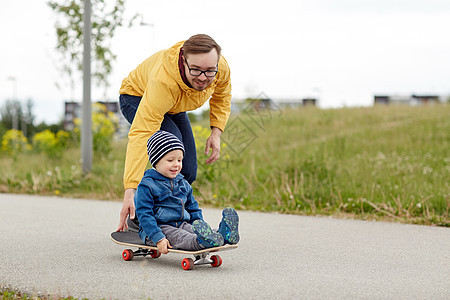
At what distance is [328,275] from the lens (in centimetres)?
366

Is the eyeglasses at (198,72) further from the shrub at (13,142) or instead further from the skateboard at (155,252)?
the shrub at (13,142)

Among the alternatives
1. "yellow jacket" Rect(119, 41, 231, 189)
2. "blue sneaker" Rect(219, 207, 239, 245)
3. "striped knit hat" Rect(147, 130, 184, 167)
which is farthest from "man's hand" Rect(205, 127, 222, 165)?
"blue sneaker" Rect(219, 207, 239, 245)

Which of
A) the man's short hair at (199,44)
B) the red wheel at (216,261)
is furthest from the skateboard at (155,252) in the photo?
the man's short hair at (199,44)

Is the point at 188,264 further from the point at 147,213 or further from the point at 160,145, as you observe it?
the point at 160,145

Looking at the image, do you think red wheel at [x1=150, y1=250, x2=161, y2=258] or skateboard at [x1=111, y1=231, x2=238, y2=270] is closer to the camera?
skateboard at [x1=111, y1=231, x2=238, y2=270]

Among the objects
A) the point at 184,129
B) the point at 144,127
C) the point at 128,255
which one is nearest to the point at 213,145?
the point at 184,129

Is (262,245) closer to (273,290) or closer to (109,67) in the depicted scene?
(273,290)

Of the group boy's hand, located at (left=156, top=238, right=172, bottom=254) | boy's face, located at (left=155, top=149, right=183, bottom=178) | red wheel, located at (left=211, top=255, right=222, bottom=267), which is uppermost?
boy's face, located at (left=155, top=149, right=183, bottom=178)

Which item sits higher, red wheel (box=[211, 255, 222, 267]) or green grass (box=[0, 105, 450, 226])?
green grass (box=[0, 105, 450, 226])

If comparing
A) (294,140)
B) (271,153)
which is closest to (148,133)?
(271,153)

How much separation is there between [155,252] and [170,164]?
77 cm

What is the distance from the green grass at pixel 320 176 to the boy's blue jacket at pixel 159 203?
3.14 meters

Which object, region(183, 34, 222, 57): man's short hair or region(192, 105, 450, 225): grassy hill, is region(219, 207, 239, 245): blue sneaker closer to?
region(183, 34, 222, 57): man's short hair

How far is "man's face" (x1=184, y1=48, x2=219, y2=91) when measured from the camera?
383cm
